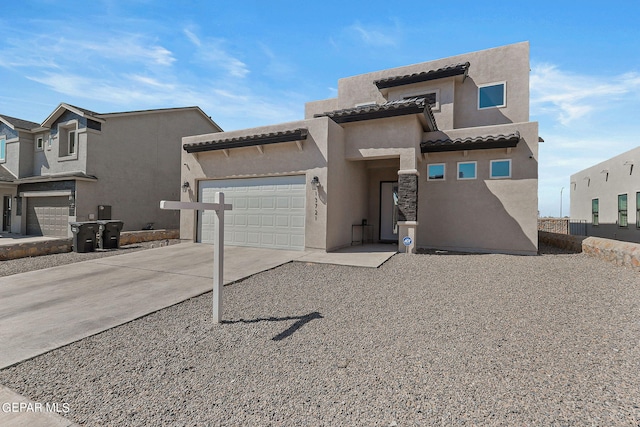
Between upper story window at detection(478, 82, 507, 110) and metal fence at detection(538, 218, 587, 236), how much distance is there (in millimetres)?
10536

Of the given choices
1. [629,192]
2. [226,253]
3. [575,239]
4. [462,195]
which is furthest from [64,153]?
[629,192]

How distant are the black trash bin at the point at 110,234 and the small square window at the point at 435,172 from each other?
11880mm

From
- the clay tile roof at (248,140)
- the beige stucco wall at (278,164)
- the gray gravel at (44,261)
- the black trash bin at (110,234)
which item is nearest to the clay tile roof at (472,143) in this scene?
the beige stucco wall at (278,164)

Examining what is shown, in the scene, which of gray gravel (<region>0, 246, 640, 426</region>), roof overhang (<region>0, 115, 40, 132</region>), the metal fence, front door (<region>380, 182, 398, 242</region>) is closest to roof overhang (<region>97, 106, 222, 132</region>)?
roof overhang (<region>0, 115, 40, 132</region>)

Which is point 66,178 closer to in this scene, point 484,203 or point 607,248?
point 484,203

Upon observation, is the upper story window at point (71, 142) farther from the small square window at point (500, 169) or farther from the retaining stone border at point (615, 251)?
the retaining stone border at point (615, 251)

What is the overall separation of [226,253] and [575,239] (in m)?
12.3

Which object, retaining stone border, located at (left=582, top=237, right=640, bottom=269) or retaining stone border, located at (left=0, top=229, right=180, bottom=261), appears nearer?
retaining stone border, located at (left=582, top=237, right=640, bottom=269)

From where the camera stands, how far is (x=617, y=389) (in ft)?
8.36

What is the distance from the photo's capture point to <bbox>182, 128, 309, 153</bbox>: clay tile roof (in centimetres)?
955

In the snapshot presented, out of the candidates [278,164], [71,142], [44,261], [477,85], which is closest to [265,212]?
[278,164]

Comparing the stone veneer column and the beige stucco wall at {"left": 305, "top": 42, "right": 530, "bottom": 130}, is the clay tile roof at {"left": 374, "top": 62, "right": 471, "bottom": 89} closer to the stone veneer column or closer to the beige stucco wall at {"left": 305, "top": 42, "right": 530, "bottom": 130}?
the beige stucco wall at {"left": 305, "top": 42, "right": 530, "bottom": 130}

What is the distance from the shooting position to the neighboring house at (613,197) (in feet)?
43.5

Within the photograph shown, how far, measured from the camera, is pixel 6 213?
58.0 ft
